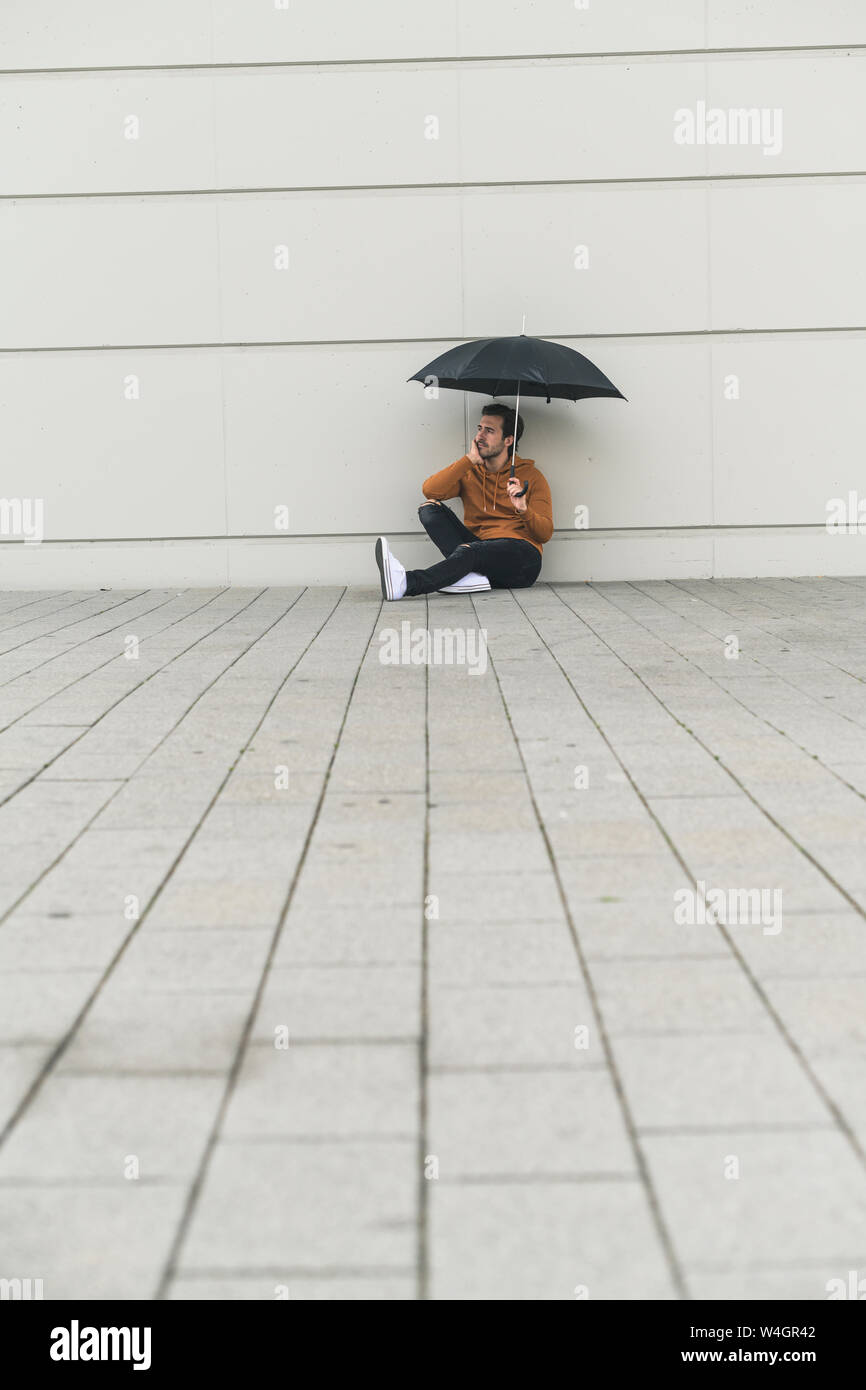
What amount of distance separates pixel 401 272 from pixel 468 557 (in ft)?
8.32

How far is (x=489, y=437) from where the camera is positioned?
431 inches

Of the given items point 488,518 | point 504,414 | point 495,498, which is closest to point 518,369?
point 504,414

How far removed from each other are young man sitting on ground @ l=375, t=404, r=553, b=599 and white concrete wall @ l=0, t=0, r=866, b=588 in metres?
0.73

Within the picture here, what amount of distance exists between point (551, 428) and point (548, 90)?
2.55 meters

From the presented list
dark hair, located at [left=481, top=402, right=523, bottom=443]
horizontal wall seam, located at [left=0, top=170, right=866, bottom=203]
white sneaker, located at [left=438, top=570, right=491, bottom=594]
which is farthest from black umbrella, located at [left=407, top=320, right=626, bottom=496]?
horizontal wall seam, located at [left=0, top=170, right=866, bottom=203]

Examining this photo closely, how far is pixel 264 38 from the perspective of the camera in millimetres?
11531

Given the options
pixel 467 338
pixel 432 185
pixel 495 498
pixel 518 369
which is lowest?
pixel 495 498

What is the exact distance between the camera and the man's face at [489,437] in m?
10.9

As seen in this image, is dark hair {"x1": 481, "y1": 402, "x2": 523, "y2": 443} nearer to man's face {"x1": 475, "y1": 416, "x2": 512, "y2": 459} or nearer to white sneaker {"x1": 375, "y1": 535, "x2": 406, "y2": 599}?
man's face {"x1": 475, "y1": 416, "x2": 512, "y2": 459}

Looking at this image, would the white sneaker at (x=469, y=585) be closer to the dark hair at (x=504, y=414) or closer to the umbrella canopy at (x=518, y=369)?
the dark hair at (x=504, y=414)

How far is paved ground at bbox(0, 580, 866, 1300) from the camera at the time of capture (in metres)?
2.21

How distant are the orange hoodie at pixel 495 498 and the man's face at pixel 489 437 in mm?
153

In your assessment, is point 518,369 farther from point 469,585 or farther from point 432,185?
point 432,185

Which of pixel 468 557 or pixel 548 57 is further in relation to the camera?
pixel 548 57
